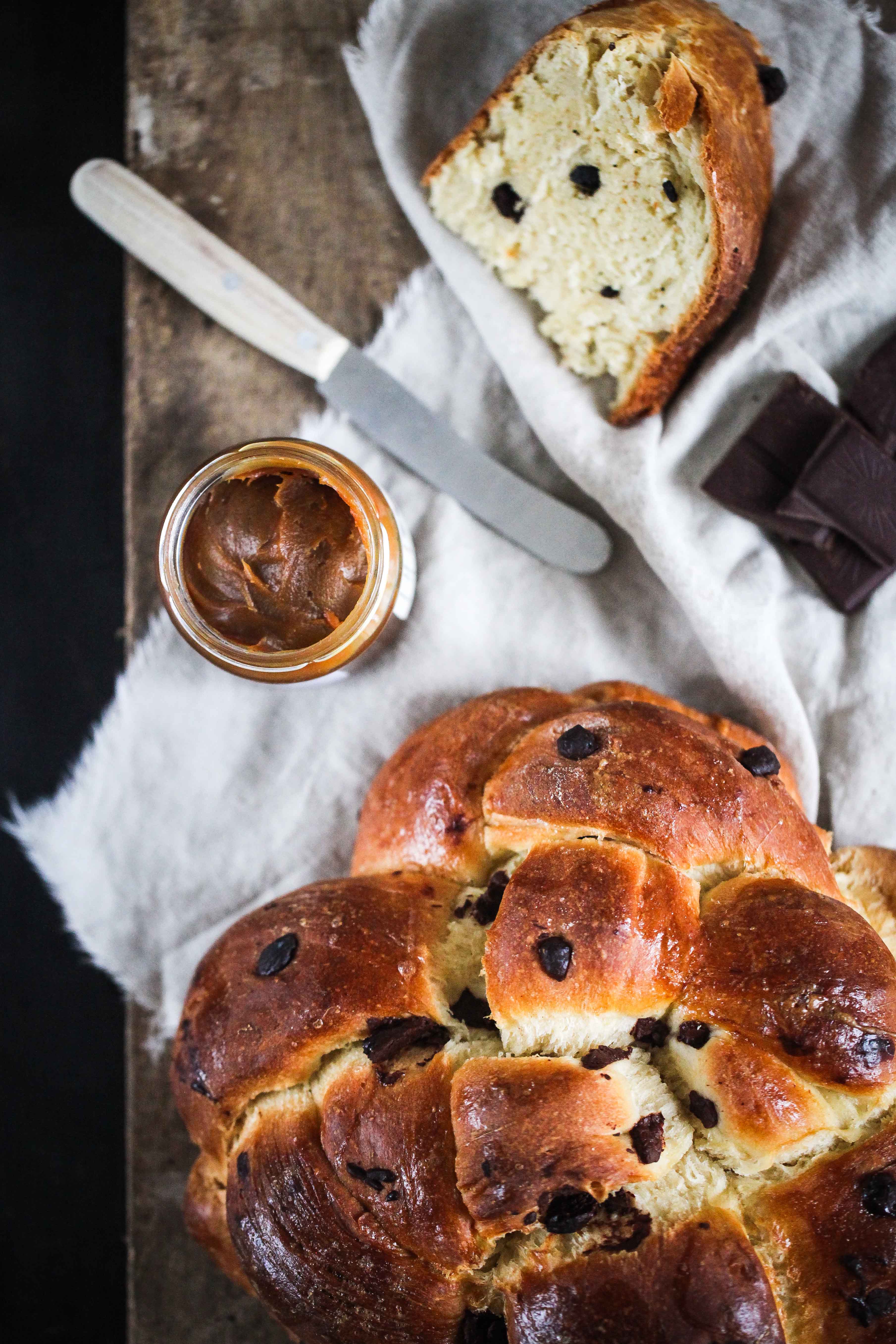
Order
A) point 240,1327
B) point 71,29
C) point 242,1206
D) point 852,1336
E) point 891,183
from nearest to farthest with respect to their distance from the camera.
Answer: point 852,1336
point 242,1206
point 891,183
point 240,1327
point 71,29

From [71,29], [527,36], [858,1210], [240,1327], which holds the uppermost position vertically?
[527,36]

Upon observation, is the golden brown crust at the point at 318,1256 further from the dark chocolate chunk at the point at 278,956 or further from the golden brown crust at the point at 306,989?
the dark chocolate chunk at the point at 278,956

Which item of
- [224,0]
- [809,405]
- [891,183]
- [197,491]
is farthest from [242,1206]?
[224,0]

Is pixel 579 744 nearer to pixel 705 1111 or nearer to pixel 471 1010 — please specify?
pixel 471 1010

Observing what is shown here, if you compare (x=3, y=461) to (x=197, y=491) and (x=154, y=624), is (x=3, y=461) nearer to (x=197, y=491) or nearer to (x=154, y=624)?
(x=154, y=624)

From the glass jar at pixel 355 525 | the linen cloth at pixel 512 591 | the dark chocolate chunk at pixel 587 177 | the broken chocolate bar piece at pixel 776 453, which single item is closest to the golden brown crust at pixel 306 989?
the glass jar at pixel 355 525

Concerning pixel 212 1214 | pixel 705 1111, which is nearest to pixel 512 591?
pixel 705 1111

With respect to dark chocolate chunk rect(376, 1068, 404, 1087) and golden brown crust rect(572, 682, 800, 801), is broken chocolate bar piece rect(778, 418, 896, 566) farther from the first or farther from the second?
dark chocolate chunk rect(376, 1068, 404, 1087)

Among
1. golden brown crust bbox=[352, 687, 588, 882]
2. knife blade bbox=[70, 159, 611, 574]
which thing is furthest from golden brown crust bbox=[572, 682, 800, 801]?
knife blade bbox=[70, 159, 611, 574]
